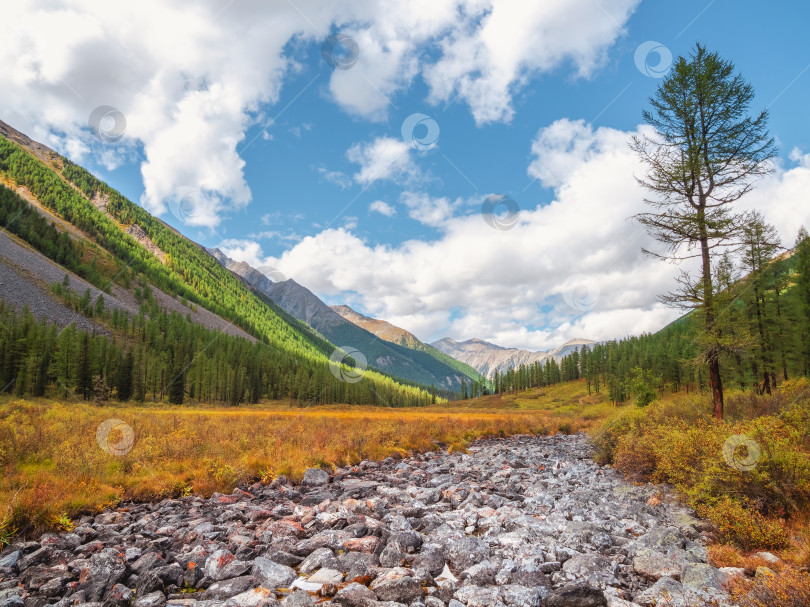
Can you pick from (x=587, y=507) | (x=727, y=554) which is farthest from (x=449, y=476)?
A: (x=727, y=554)

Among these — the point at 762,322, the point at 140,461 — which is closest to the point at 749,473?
the point at 140,461

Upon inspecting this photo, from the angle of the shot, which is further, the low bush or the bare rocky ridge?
the bare rocky ridge

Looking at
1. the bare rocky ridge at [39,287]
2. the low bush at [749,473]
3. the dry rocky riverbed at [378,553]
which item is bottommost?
the dry rocky riverbed at [378,553]

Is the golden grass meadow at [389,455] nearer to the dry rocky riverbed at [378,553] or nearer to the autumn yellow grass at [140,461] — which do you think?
the autumn yellow grass at [140,461]

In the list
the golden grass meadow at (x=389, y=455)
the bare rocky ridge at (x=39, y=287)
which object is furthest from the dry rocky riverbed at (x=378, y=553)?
the bare rocky ridge at (x=39, y=287)

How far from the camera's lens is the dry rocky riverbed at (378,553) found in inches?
205

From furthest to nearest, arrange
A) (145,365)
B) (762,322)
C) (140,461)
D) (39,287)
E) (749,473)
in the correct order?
(39,287) → (145,365) → (762,322) → (140,461) → (749,473)

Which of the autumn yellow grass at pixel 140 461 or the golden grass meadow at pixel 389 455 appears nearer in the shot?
the golden grass meadow at pixel 389 455

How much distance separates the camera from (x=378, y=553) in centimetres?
687

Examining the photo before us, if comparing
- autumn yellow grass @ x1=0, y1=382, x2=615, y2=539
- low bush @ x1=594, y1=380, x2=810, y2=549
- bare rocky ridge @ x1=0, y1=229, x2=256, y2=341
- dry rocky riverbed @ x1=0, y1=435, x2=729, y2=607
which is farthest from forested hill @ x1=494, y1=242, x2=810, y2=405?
bare rocky ridge @ x1=0, y1=229, x2=256, y2=341

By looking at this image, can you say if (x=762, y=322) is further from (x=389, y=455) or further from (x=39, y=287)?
(x=39, y=287)

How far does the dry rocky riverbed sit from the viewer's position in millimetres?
5215

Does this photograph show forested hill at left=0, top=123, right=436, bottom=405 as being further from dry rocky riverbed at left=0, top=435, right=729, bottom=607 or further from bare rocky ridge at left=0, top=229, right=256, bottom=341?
dry rocky riverbed at left=0, top=435, right=729, bottom=607

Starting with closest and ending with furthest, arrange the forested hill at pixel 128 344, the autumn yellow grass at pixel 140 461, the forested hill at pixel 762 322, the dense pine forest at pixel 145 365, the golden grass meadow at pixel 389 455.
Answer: the golden grass meadow at pixel 389 455
the autumn yellow grass at pixel 140 461
the forested hill at pixel 762 322
the dense pine forest at pixel 145 365
the forested hill at pixel 128 344
